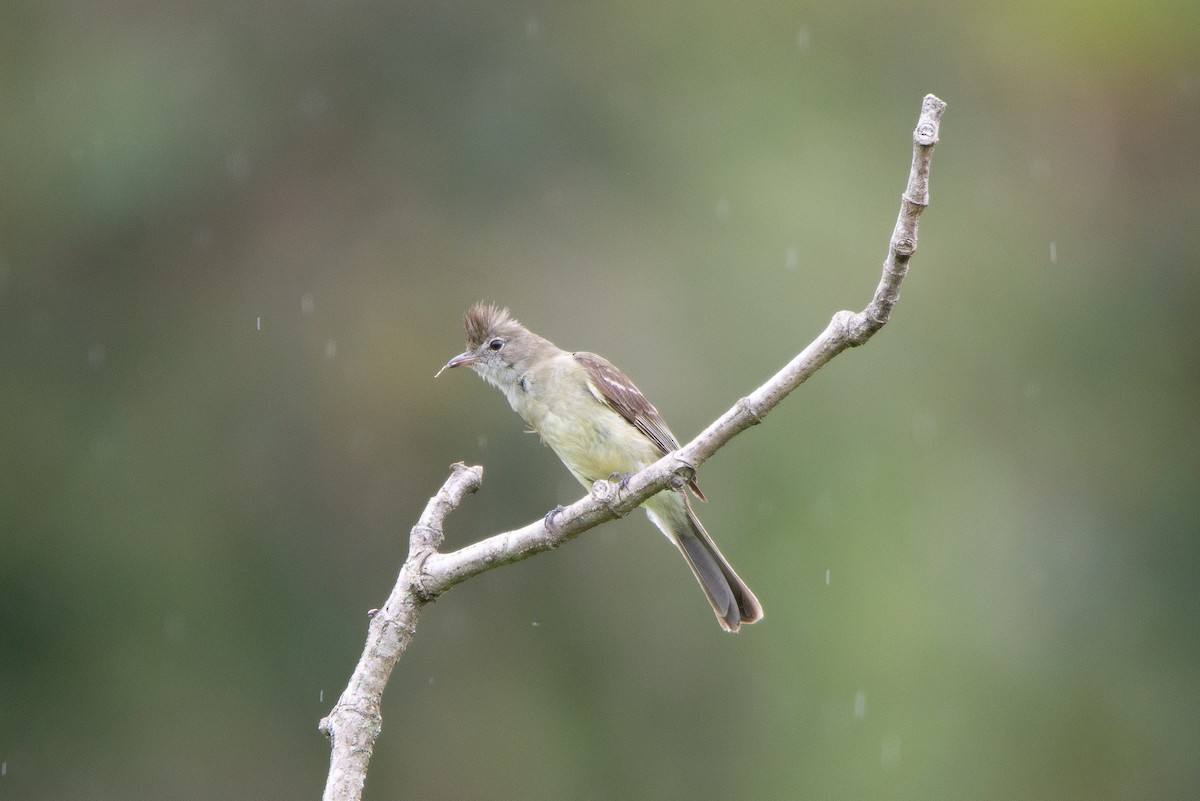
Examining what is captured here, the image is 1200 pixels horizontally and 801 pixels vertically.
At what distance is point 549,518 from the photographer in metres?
3.39

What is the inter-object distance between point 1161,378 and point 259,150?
6.48m

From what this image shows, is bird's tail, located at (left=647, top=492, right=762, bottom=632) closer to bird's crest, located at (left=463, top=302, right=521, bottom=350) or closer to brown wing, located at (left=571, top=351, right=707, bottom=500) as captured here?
brown wing, located at (left=571, top=351, right=707, bottom=500)

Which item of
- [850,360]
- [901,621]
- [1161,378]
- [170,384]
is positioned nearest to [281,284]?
[170,384]

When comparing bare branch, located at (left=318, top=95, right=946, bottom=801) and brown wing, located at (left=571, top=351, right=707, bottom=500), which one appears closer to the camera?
bare branch, located at (left=318, top=95, right=946, bottom=801)

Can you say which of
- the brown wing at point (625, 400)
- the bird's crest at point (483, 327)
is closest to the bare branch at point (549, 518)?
the brown wing at point (625, 400)

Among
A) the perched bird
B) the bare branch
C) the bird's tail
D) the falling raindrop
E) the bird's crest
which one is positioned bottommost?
the bare branch

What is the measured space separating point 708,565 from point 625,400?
0.66m

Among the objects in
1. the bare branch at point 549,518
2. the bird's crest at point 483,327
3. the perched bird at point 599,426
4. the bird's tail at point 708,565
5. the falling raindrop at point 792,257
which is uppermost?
the falling raindrop at point 792,257

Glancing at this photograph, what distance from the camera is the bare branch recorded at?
2.62 m

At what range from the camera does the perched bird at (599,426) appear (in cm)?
508

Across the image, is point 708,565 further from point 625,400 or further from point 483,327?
point 483,327

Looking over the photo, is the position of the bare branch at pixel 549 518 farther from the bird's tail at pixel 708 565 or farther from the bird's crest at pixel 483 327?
the bird's crest at pixel 483 327

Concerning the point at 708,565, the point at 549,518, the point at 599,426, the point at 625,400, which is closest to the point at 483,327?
the point at 625,400

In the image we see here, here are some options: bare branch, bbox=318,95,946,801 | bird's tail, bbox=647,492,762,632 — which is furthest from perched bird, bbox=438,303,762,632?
bare branch, bbox=318,95,946,801
